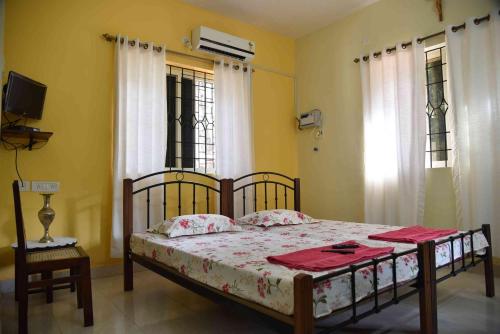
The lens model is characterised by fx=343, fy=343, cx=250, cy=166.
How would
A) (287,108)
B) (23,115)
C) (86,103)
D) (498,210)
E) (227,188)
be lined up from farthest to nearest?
(287,108)
(227,188)
(86,103)
(498,210)
(23,115)

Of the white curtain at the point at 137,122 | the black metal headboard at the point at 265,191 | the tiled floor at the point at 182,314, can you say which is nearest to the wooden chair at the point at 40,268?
the tiled floor at the point at 182,314

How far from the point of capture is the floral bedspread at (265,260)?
1400mm

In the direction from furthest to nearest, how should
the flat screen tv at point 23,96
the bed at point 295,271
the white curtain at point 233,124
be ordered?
1. the white curtain at point 233,124
2. the flat screen tv at point 23,96
3. the bed at point 295,271

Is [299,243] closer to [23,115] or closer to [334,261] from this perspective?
[334,261]

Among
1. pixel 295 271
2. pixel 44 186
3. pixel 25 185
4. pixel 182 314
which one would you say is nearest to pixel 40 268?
pixel 44 186

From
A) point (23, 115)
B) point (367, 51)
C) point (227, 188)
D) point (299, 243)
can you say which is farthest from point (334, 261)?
point (367, 51)

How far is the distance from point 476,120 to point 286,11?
2303mm

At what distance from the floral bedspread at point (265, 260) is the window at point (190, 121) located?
1177 mm

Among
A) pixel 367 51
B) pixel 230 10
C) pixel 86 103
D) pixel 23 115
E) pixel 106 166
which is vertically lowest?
pixel 106 166

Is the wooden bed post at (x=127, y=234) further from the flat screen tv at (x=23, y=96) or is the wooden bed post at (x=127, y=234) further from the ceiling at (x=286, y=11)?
the ceiling at (x=286, y=11)

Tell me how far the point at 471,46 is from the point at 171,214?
3172 millimetres

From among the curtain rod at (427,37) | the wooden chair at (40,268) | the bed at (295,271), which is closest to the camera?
the bed at (295,271)

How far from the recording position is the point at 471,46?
2.96m

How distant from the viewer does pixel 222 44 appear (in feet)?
12.4
